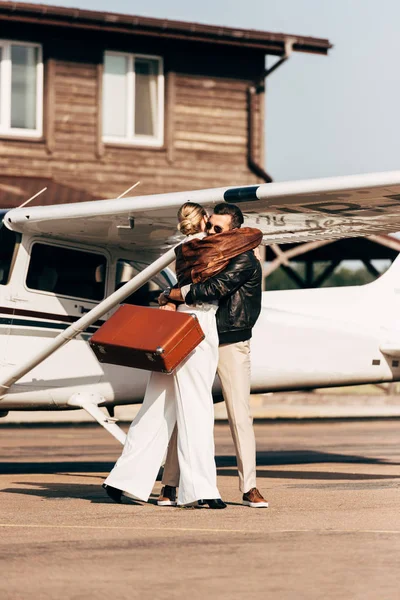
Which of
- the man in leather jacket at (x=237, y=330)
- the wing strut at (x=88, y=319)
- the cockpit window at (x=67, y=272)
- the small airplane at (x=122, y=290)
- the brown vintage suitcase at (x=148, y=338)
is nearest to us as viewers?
the brown vintage suitcase at (x=148, y=338)

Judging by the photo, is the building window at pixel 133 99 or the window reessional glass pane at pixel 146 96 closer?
the building window at pixel 133 99

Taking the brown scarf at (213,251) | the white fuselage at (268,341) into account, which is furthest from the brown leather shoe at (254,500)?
the white fuselage at (268,341)

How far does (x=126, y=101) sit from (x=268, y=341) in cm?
1286

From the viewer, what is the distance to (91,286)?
408 inches

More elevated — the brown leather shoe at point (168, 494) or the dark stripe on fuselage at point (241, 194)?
the dark stripe on fuselage at point (241, 194)

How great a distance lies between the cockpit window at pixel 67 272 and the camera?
10.1 m

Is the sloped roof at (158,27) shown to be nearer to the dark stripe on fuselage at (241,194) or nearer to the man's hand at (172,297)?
the dark stripe on fuselage at (241,194)

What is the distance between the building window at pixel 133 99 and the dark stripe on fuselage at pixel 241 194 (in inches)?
559

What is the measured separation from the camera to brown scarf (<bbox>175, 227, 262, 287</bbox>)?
8.04 m

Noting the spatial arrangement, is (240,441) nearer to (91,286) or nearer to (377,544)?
(377,544)

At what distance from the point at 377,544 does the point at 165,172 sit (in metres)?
17.3

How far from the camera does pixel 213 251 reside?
804cm

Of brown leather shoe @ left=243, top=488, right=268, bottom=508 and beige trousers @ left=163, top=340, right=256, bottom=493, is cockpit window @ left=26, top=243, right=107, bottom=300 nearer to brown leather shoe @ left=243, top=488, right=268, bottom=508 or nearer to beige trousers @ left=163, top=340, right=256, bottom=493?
beige trousers @ left=163, top=340, right=256, bottom=493

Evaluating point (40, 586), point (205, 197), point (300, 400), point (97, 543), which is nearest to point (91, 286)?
point (205, 197)
